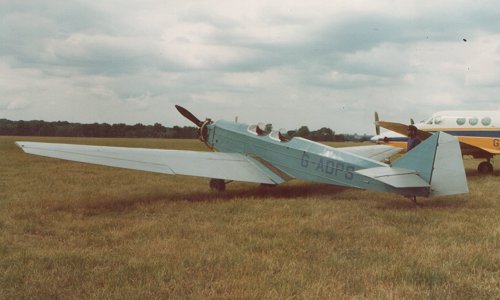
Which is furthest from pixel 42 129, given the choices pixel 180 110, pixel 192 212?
pixel 192 212

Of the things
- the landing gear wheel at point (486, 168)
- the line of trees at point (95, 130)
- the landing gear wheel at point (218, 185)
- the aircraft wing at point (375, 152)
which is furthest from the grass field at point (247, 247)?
the line of trees at point (95, 130)

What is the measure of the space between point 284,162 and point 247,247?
15.6 ft

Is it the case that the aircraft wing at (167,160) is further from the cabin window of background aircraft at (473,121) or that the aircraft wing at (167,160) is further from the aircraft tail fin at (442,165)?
the cabin window of background aircraft at (473,121)

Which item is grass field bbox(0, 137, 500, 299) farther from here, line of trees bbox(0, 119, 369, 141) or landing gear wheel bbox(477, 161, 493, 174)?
line of trees bbox(0, 119, 369, 141)

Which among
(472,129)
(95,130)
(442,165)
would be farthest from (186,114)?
(95,130)

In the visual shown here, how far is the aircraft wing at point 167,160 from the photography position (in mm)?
8398

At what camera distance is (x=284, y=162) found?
9.98m

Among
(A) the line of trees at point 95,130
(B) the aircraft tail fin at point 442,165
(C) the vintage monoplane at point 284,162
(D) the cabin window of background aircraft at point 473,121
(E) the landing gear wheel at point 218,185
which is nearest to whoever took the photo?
(B) the aircraft tail fin at point 442,165

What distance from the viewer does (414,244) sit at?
18.1ft

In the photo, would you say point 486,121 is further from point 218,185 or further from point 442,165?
point 218,185

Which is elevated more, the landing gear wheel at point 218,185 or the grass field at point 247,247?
the landing gear wheel at point 218,185

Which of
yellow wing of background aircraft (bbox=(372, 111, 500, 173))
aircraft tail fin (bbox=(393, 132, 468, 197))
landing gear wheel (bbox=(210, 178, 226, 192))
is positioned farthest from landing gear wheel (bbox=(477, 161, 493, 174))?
landing gear wheel (bbox=(210, 178, 226, 192))

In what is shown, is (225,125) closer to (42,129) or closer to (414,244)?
(414,244)

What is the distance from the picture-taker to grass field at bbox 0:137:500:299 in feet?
13.3
